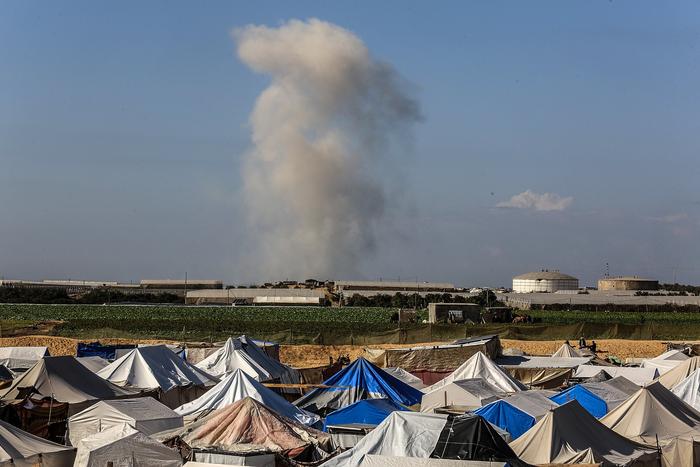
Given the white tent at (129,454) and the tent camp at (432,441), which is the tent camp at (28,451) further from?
the tent camp at (432,441)

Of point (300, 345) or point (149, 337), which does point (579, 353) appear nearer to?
point (300, 345)

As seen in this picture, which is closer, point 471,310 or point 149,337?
point 149,337

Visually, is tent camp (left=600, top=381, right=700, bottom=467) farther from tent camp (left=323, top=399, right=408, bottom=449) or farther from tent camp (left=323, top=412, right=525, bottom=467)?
tent camp (left=323, top=412, right=525, bottom=467)

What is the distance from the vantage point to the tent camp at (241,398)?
79.7 ft

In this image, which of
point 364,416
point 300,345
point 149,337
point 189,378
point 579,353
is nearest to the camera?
point 364,416

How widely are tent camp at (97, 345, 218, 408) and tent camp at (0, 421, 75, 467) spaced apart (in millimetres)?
10534

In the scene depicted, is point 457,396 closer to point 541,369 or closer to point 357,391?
point 357,391

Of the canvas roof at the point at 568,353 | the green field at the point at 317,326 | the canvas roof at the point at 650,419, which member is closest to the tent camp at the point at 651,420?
the canvas roof at the point at 650,419

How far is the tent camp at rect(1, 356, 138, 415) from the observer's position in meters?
25.3

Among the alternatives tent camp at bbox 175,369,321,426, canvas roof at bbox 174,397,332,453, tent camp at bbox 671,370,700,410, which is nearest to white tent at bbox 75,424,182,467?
→ canvas roof at bbox 174,397,332,453

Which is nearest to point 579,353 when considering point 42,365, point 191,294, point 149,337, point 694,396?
point 694,396

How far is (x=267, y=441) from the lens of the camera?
63.5 feet

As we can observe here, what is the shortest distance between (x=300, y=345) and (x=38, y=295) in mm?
72948

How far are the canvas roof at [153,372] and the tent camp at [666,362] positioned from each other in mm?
15452
